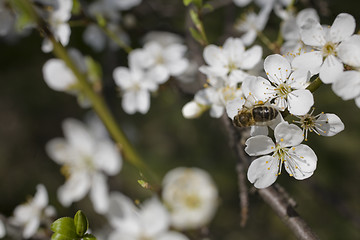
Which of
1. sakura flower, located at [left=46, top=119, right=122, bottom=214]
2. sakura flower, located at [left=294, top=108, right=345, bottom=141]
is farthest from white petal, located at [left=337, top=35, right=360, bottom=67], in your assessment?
sakura flower, located at [left=46, top=119, right=122, bottom=214]

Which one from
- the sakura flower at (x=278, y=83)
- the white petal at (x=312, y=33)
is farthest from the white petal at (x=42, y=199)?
the white petal at (x=312, y=33)

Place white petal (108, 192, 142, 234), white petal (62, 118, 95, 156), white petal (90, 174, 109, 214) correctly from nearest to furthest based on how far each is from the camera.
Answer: white petal (108, 192, 142, 234) → white petal (90, 174, 109, 214) → white petal (62, 118, 95, 156)

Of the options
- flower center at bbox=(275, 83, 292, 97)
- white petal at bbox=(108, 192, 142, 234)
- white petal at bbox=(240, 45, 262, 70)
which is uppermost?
flower center at bbox=(275, 83, 292, 97)

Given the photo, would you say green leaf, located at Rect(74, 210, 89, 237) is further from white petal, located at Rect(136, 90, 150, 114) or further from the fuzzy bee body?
white petal, located at Rect(136, 90, 150, 114)

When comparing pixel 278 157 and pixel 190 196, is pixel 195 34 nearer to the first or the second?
pixel 278 157

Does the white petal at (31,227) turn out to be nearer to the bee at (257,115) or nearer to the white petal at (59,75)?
the white petal at (59,75)

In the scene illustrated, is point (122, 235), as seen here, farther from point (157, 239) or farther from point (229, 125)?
point (229, 125)
